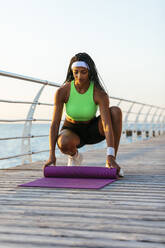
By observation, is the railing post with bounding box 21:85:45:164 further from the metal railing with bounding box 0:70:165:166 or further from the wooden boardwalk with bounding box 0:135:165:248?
the wooden boardwalk with bounding box 0:135:165:248

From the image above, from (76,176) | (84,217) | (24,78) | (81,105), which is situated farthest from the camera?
(24,78)

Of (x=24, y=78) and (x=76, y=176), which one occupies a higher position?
(x=24, y=78)

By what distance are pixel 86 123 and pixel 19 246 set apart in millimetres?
1575

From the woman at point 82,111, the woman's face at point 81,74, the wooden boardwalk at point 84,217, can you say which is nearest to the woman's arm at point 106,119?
the woman at point 82,111

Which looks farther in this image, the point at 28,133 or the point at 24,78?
the point at 28,133

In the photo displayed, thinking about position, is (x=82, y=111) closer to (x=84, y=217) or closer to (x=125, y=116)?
(x=84, y=217)

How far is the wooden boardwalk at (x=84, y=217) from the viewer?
0.99 m

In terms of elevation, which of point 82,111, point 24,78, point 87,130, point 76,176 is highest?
point 24,78

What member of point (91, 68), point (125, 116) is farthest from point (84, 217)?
point (125, 116)

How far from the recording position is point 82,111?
2396mm

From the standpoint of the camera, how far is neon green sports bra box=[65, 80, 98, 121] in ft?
7.80

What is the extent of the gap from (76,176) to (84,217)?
0.87 metres

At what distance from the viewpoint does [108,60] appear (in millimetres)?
12398

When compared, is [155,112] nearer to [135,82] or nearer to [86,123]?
[86,123]
